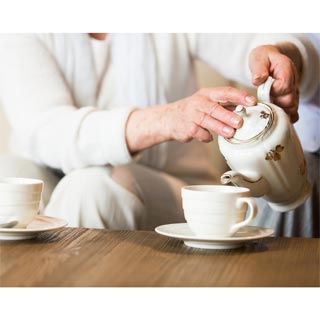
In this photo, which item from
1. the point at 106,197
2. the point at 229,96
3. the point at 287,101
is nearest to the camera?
the point at 229,96

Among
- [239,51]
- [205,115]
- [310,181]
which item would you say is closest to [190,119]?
[205,115]

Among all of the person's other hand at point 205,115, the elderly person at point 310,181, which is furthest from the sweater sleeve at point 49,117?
the elderly person at point 310,181

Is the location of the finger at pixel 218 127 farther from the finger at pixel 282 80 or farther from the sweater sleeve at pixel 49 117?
the sweater sleeve at pixel 49 117

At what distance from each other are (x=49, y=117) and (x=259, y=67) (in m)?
0.56

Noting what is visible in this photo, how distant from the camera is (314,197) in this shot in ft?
4.59

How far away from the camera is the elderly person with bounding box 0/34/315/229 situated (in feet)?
3.56

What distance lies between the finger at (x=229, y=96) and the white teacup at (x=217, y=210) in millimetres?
154

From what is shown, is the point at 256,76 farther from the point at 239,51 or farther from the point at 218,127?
the point at 239,51

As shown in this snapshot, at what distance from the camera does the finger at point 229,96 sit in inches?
35.5

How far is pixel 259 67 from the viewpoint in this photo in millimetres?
1039

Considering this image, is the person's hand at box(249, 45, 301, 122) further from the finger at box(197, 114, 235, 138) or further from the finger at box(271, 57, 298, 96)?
the finger at box(197, 114, 235, 138)

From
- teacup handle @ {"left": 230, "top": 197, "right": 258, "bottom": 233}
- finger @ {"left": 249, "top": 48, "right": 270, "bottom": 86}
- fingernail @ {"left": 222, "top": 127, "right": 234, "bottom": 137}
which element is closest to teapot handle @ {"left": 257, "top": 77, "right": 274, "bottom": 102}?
finger @ {"left": 249, "top": 48, "right": 270, "bottom": 86}
